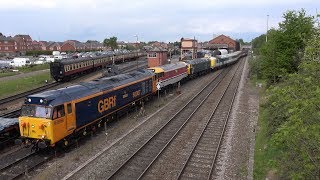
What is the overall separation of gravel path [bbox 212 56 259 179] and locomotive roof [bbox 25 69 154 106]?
9.10 meters

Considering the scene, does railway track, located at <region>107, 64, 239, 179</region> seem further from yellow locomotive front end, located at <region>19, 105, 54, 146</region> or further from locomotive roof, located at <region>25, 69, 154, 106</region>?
locomotive roof, located at <region>25, 69, 154, 106</region>

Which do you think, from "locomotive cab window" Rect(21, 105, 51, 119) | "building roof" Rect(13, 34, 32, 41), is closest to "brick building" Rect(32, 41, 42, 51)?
"building roof" Rect(13, 34, 32, 41)

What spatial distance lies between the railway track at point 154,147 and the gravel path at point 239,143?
3435 millimetres

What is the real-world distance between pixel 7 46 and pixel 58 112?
441ft

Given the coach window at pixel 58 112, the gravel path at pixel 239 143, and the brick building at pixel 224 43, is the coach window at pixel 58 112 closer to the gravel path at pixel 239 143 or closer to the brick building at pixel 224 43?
the gravel path at pixel 239 143

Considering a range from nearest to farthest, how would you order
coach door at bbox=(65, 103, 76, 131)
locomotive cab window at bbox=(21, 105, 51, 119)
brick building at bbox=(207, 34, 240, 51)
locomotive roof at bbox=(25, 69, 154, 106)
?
1. locomotive cab window at bbox=(21, 105, 51, 119)
2. locomotive roof at bbox=(25, 69, 154, 106)
3. coach door at bbox=(65, 103, 76, 131)
4. brick building at bbox=(207, 34, 240, 51)

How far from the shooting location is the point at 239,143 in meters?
20.5

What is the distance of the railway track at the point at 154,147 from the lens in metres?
16.2

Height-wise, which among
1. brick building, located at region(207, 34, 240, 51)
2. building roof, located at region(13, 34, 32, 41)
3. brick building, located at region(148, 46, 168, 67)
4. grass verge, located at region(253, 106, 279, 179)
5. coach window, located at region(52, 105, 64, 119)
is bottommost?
grass verge, located at region(253, 106, 279, 179)

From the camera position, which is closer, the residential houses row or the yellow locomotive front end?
the yellow locomotive front end

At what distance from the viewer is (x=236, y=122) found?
25359 mm

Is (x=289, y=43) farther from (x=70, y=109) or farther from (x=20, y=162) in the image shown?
(x=20, y=162)

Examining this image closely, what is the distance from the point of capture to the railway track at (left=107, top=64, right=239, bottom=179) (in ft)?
53.0

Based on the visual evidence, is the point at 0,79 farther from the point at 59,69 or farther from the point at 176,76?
the point at 176,76
